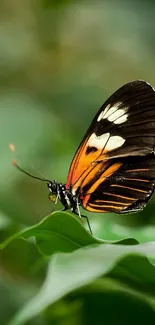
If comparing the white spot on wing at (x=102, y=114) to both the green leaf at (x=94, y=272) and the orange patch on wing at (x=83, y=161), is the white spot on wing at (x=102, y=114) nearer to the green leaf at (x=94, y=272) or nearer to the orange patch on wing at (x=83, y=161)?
the orange patch on wing at (x=83, y=161)

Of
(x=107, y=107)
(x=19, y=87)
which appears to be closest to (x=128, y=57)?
(x=19, y=87)

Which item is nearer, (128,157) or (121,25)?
(128,157)

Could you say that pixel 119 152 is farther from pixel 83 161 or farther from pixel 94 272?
pixel 94 272

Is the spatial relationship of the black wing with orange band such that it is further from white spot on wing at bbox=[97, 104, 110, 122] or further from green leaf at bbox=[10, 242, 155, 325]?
green leaf at bbox=[10, 242, 155, 325]

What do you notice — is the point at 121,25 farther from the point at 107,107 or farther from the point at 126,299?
the point at 126,299

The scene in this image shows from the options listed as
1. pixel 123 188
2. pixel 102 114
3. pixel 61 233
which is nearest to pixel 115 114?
pixel 102 114

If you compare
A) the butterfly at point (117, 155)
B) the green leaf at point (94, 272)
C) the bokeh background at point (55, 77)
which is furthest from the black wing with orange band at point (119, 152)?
the green leaf at point (94, 272)
